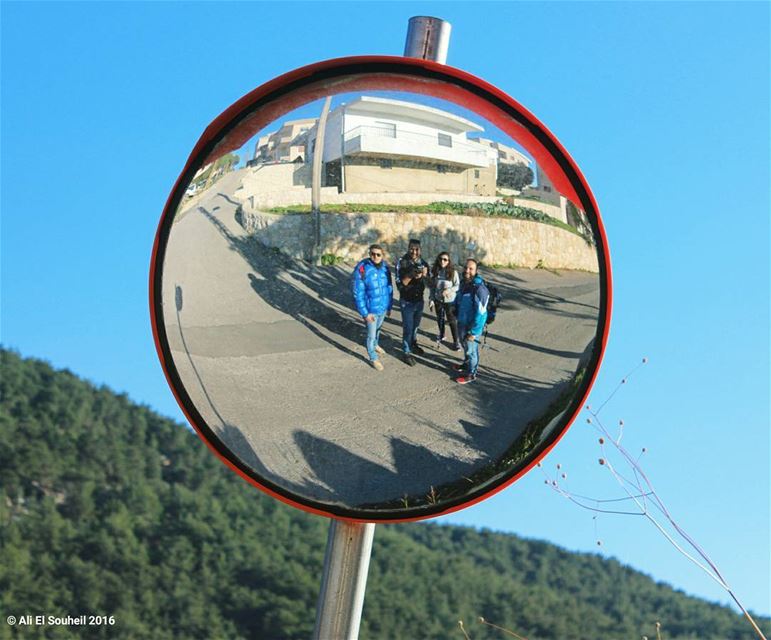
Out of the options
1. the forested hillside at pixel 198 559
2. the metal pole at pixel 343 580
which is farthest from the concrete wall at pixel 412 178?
the forested hillside at pixel 198 559

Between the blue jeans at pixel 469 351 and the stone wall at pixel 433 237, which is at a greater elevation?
the stone wall at pixel 433 237

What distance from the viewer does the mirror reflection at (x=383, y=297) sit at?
2.15m

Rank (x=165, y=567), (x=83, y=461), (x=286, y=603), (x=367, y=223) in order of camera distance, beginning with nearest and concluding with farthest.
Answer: (x=367, y=223) → (x=286, y=603) → (x=165, y=567) → (x=83, y=461)

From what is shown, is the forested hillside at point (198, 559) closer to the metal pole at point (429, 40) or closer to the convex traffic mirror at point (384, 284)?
the convex traffic mirror at point (384, 284)

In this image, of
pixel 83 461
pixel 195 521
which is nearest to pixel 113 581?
pixel 195 521

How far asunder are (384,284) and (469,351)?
222 mm

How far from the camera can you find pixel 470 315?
2.16 m

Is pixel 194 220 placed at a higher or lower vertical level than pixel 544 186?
lower

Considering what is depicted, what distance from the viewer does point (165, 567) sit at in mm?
37625

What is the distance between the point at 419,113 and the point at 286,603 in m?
34.1

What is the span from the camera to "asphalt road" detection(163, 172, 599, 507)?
84.8 inches

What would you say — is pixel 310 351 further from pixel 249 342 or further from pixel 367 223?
pixel 367 223

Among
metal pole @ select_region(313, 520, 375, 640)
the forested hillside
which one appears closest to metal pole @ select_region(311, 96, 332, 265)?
metal pole @ select_region(313, 520, 375, 640)

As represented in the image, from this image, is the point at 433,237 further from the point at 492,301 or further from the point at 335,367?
the point at 335,367
